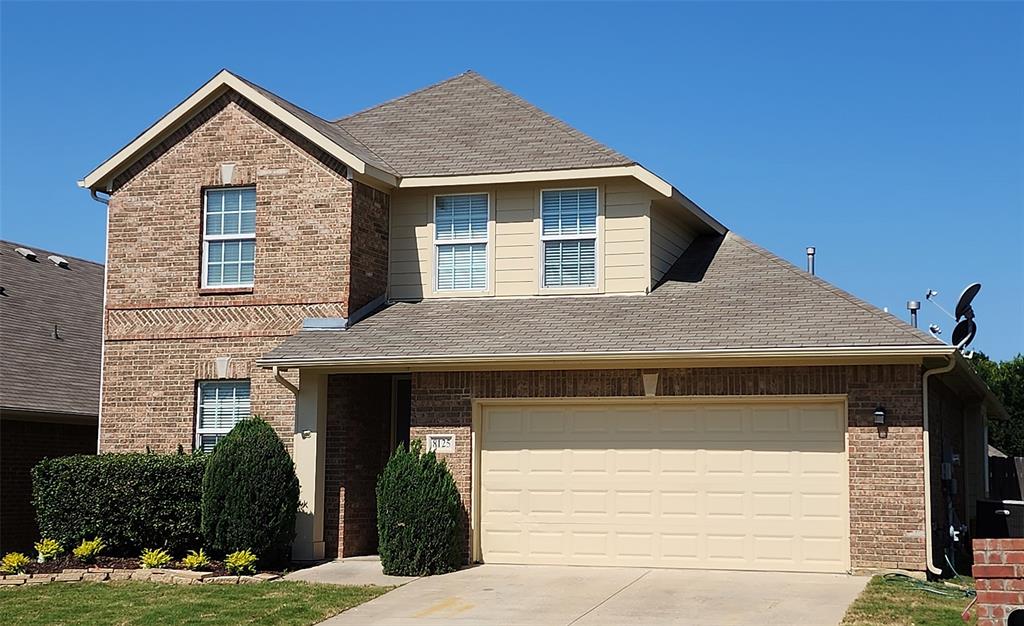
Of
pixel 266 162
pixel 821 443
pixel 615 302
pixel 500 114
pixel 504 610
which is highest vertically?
pixel 500 114

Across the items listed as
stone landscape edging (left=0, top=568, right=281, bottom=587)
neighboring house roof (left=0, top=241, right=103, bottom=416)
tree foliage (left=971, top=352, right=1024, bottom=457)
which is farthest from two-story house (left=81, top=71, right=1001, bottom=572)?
tree foliage (left=971, top=352, right=1024, bottom=457)

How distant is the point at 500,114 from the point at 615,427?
6.78m

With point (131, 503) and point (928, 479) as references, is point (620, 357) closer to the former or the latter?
point (928, 479)

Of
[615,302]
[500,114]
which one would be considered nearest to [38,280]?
[500,114]

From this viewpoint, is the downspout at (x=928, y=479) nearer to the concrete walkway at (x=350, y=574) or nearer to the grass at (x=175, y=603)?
the concrete walkway at (x=350, y=574)

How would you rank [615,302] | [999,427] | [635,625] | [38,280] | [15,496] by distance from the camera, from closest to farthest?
[635,625], [615,302], [15,496], [38,280], [999,427]

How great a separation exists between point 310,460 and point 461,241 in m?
4.11

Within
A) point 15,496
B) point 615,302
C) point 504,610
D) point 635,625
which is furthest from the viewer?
point 15,496

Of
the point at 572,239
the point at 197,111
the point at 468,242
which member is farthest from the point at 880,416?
the point at 197,111

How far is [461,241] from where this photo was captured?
19.2 meters

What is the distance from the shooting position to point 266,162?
1889 centimetres

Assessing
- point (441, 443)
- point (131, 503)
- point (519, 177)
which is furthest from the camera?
point (519, 177)

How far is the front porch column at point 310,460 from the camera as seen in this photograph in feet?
57.6

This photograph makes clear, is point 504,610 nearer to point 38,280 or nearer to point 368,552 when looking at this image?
point 368,552
